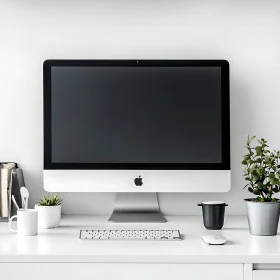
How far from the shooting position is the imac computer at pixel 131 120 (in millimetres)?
1932

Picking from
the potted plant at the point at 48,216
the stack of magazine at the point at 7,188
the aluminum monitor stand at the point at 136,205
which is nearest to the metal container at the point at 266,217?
the aluminum monitor stand at the point at 136,205

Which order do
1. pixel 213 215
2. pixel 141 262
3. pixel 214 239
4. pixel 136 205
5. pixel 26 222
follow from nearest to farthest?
1. pixel 141 262
2. pixel 214 239
3. pixel 26 222
4. pixel 213 215
5. pixel 136 205

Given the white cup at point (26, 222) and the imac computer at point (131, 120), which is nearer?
the white cup at point (26, 222)

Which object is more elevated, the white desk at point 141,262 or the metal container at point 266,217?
the metal container at point 266,217

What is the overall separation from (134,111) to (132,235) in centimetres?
55

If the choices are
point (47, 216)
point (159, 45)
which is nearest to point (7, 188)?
point (47, 216)

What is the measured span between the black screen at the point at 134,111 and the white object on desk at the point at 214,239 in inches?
17.3

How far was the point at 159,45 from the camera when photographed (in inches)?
84.4

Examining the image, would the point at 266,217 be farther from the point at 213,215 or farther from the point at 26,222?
the point at 26,222

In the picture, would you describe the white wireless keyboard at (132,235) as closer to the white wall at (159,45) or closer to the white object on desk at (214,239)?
the white object on desk at (214,239)

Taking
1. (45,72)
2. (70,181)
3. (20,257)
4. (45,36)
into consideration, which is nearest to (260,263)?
(20,257)

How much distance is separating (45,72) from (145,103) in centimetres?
43

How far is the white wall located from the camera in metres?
2.14

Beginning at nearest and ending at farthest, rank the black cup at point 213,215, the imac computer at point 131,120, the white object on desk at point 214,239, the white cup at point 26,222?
1. the white object on desk at point 214,239
2. the white cup at point 26,222
3. the black cup at point 213,215
4. the imac computer at point 131,120
